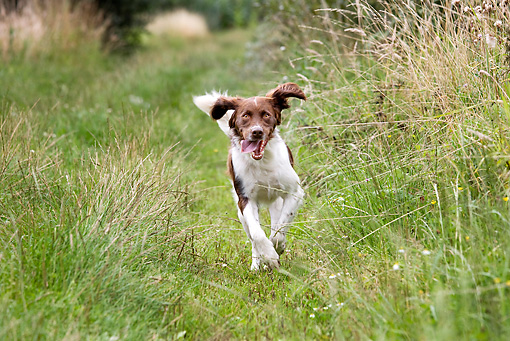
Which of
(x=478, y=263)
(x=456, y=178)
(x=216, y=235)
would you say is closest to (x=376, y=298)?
(x=478, y=263)

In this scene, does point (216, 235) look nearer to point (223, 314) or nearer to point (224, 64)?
point (223, 314)

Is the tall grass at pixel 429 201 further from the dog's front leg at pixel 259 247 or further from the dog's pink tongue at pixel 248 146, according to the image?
the dog's pink tongue at pixel 248 146

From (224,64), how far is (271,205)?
11.1 m

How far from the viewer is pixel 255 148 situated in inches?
161

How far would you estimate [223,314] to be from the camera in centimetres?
304

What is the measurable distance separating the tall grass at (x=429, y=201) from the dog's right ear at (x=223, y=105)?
0.71 meters

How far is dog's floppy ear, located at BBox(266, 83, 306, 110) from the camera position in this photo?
4395 millimetres

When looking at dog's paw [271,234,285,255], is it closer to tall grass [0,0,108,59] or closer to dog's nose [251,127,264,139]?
dog's nose [251,127,264,139]

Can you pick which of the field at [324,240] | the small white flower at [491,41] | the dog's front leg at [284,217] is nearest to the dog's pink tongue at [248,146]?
the dog's front leg at [284,217]

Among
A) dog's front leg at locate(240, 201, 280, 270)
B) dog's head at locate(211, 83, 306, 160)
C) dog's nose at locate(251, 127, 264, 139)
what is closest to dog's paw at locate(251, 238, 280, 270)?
dog's front leg at locate(240, 201, 280, 270)

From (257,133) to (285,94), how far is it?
1.77ft

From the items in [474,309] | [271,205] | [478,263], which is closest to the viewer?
[474,309]

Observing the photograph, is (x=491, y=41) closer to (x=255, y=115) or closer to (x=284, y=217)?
(x=255, y=115)

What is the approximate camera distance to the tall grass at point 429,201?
2439mm
